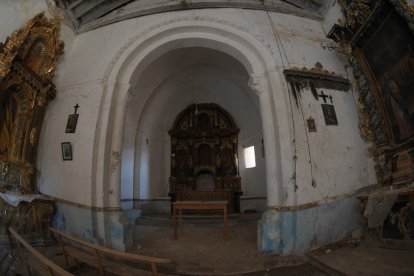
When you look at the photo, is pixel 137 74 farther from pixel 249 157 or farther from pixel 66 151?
pixel 249 157

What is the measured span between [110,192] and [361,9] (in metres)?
5.49

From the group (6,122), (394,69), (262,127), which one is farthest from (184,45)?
(394,69)

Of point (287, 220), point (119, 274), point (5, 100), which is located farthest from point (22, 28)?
point (287, 220)

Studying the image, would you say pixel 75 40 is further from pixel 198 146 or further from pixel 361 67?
pixel 361 67

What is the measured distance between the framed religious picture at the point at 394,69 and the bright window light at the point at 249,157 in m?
4.71

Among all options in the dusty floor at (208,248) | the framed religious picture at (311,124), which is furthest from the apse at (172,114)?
the framed religious picture at (311,124)

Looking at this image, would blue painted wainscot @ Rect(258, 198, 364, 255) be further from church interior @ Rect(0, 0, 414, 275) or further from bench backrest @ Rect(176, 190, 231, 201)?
bench backrest @ Rect(176, 190, 231, 201)

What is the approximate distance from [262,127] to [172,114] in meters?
5.16

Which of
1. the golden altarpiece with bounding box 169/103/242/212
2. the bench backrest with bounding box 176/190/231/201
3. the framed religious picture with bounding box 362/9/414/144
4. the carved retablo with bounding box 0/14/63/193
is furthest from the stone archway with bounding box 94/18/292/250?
the golden altarpiece with bounding box 169/103/242/212

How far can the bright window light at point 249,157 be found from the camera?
8.04 meters

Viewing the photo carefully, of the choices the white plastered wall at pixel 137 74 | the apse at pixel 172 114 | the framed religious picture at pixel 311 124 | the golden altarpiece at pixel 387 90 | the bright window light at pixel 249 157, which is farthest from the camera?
the bright window light at pixel 249 157

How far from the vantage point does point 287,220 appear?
3.35m

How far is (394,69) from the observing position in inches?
135

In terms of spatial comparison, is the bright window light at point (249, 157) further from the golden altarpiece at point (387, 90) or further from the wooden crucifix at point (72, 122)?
the wooden crucifix at point (72, 122)
